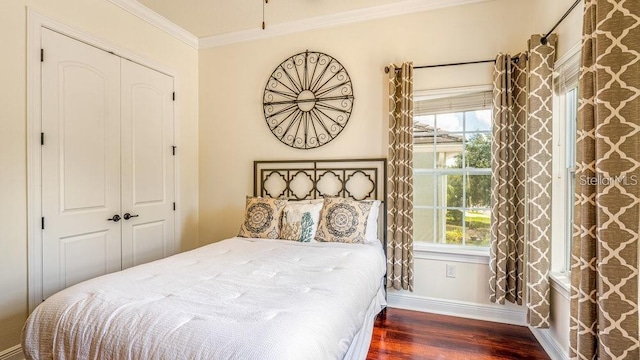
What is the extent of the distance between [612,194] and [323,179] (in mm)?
2281

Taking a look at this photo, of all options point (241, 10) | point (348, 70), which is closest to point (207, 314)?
point (348, 70)

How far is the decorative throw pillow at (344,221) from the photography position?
8.90 feet

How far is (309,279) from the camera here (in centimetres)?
177

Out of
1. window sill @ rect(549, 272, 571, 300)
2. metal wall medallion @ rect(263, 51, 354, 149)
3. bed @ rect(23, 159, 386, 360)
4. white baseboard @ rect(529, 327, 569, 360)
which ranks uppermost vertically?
metal wall medallion @ rect(263, 51, 354, 149)

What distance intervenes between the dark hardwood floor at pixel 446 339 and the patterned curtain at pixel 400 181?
0.32 m

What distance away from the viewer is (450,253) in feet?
9.39

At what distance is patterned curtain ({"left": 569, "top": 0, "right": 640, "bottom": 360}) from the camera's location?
4.07 feet

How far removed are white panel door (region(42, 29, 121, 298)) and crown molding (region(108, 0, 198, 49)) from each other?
0.51 m

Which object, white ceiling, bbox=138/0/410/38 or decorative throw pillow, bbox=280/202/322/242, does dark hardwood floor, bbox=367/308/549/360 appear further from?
white ceiling, bbox=138/0/410/38

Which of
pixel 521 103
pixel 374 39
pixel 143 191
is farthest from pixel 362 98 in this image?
pixel 143 191

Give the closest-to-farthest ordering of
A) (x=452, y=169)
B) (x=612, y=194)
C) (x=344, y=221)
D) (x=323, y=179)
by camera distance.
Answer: (x=612, y=194), (x=344, y=221), (x=452, y=169), (x=323, y=179)

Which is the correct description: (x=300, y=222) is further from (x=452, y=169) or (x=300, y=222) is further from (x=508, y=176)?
(x=508, y=176)

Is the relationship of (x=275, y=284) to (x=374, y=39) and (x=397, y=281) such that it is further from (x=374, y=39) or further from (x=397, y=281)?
(x=374, y=39)

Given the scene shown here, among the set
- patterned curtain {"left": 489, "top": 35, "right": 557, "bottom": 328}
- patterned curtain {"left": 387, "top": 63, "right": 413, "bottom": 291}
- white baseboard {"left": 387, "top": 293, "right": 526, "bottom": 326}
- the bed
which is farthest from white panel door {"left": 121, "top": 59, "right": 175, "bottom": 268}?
patterned curtain {"left": 489, "top": 35, "right": 557, "bottom": 328}
